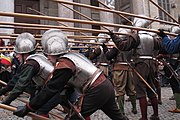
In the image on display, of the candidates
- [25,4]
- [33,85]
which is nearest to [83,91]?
[33,85]

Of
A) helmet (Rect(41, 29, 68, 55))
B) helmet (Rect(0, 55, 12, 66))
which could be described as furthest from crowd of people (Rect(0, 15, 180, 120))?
helmet (Rect(0, 55, 12, 66))

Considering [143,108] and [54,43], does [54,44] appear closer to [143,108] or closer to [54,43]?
[54,43]

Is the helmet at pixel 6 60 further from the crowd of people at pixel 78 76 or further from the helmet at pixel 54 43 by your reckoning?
the helmet at pixel 54 43

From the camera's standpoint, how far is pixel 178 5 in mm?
26078

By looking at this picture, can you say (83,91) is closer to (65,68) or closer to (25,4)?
(65,68)

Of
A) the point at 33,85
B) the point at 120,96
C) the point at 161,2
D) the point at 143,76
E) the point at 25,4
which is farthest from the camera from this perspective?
the point at 161,2

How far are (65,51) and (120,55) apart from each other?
3042mm

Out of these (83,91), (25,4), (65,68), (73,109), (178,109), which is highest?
(25,4)

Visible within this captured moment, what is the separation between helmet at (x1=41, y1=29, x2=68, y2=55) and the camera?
3395 mm

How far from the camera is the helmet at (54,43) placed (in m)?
3.39

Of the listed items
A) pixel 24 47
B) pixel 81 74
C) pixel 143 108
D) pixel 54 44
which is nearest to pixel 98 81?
pixel 81 74

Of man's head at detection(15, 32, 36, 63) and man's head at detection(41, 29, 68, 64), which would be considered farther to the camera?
man's head at detection(15, 32, 36, 63)

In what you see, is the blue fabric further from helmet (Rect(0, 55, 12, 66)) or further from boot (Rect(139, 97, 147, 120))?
helmet (Rect(0, 55, 12, 66))

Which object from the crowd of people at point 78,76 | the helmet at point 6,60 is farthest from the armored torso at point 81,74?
the helmet at point 6,60
